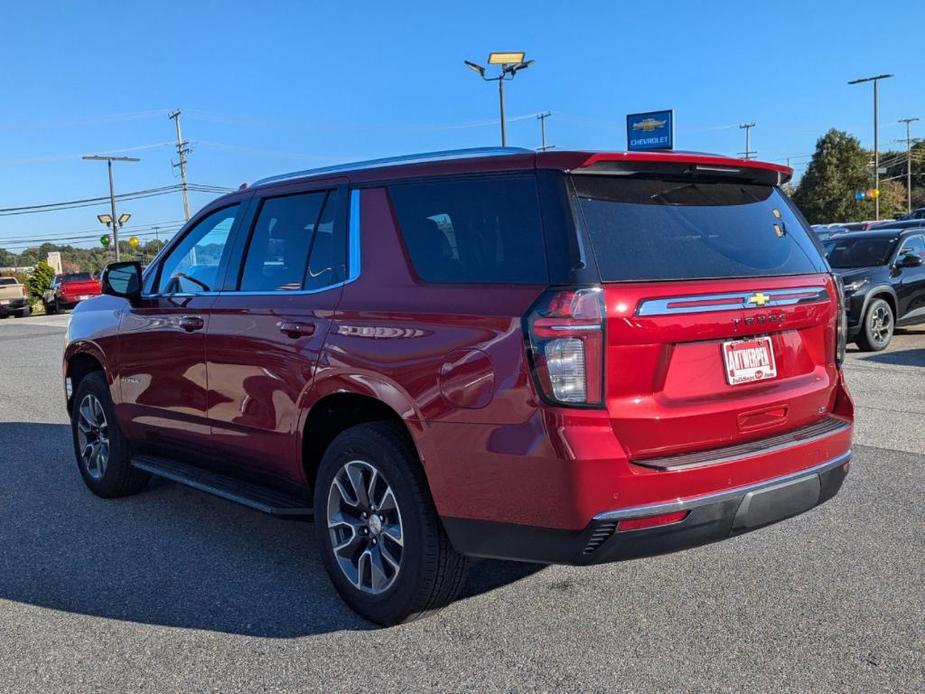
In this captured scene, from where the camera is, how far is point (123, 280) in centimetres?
528

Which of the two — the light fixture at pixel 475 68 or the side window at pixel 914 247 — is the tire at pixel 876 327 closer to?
the side window at pixel 914 247

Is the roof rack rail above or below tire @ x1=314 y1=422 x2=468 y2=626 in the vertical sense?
above

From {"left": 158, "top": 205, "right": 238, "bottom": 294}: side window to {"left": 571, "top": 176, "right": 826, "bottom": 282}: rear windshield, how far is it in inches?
90.4

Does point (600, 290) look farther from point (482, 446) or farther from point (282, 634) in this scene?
point (282, 634)

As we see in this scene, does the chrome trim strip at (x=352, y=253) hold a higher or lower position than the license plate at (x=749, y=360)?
higher

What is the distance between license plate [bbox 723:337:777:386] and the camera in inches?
127

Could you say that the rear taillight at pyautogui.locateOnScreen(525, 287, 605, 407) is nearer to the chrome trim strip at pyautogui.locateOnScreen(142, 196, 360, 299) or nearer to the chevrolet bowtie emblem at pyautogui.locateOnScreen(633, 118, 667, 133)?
the chrome trim strip at pyautogui.locateOnScreen(142, 196, 360, 299)

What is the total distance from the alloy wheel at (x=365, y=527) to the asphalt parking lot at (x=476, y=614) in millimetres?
218

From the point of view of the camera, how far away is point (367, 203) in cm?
377

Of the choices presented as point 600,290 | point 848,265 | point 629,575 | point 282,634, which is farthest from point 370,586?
point 848,265

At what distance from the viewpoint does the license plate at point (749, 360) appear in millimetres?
3215

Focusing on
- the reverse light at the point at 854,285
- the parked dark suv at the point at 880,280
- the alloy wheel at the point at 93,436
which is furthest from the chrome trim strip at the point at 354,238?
the reverse light at the point at 854,285

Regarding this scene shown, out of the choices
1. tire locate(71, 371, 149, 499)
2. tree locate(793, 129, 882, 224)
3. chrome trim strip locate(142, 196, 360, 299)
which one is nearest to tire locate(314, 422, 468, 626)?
chrome trim strip locate(142, 196, 360, 299)

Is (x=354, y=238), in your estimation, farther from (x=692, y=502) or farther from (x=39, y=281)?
(x=39, y=281)
